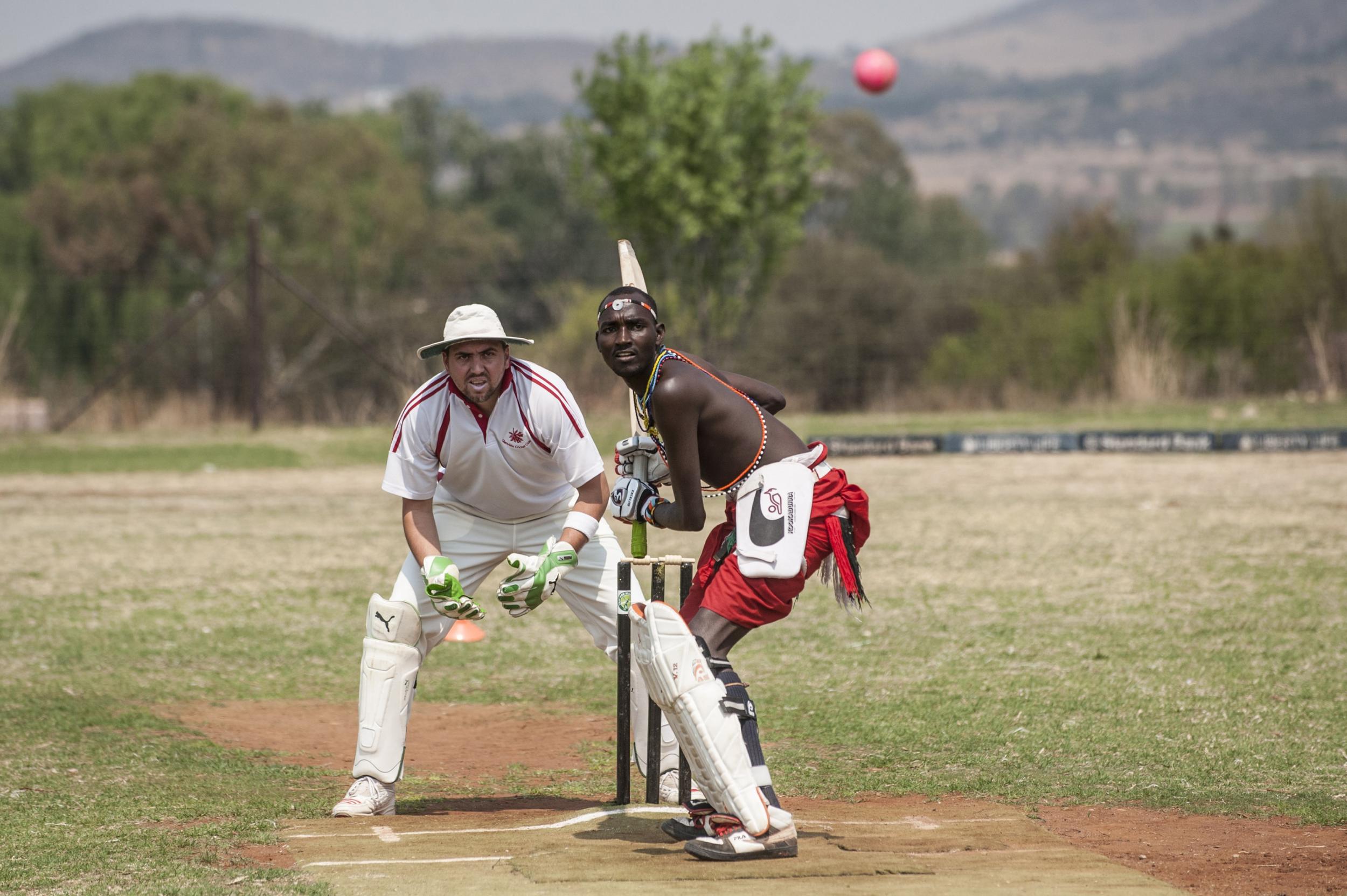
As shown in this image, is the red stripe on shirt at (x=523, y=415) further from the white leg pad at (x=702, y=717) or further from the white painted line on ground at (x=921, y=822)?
the white painted line on ground at (x=921, y=822)

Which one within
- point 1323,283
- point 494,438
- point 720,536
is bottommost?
point 720,536

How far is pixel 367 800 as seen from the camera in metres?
6.39

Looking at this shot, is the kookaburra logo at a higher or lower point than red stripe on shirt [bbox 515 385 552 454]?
lower

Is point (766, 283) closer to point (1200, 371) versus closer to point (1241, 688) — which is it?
point (1200, 371)

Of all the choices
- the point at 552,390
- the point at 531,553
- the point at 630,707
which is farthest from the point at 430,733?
the point at 552,390

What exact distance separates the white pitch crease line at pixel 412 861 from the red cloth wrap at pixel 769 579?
1185 millimetres

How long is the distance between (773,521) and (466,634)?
508cm

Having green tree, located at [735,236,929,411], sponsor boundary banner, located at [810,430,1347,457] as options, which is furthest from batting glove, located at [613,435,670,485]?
green tree, located at [735,236,929,411]

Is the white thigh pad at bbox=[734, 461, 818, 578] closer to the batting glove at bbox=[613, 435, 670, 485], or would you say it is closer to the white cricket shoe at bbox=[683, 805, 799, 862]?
the batting glove at bbox=[613, 435, 670, 485]

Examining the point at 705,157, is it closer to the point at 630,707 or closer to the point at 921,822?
the point at 630,707

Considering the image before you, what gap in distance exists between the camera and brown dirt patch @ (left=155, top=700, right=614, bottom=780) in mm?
7621

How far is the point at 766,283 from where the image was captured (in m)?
28.0

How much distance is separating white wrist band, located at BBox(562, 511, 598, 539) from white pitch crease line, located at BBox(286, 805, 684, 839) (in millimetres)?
1169

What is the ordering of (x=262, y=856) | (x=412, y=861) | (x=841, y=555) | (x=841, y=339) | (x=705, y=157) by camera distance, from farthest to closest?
1. (x=841, y=339)
2. (x=705, y=157)
3. (x=841, y=555)
4. (x=262, y=856)
5. (x=412, y=861)
